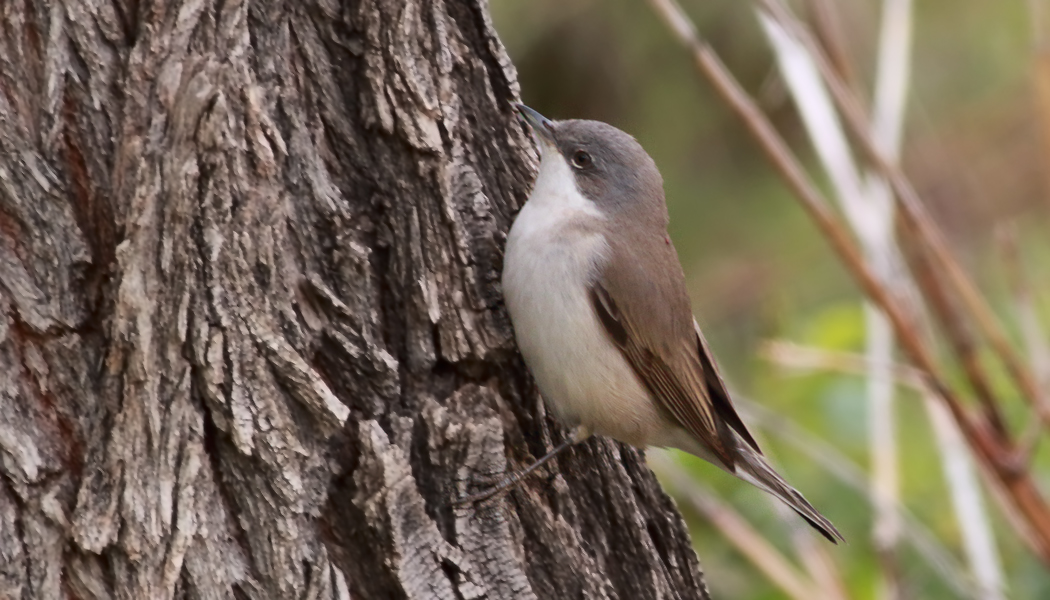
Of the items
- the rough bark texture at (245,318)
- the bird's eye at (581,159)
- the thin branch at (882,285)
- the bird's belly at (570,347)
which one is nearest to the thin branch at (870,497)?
the thin branch at (882,285)

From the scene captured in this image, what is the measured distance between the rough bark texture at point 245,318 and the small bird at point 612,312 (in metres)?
0.24

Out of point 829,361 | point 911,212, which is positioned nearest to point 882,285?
point 911,212

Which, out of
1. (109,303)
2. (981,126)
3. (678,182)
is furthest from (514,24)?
(109,303)

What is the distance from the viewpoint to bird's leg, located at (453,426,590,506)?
2.66 metres

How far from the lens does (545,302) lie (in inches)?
121

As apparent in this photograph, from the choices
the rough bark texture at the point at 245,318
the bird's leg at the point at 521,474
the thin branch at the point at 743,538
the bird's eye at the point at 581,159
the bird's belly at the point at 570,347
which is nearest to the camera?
the rough bark texture at the point at 245,318

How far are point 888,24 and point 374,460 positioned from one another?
2.57 meters

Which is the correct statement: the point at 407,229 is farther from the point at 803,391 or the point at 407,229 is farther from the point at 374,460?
the point at 803,391

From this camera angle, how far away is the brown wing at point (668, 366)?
325 cm

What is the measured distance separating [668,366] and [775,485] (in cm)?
49

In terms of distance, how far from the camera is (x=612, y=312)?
10.7 feet

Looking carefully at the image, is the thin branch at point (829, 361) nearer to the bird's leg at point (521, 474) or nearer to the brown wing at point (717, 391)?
the brown wing at point (717, 391)

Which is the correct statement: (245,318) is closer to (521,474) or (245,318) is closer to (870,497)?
(521,474)

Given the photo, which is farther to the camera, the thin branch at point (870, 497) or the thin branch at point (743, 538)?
the thin branch at point (743, 538)
